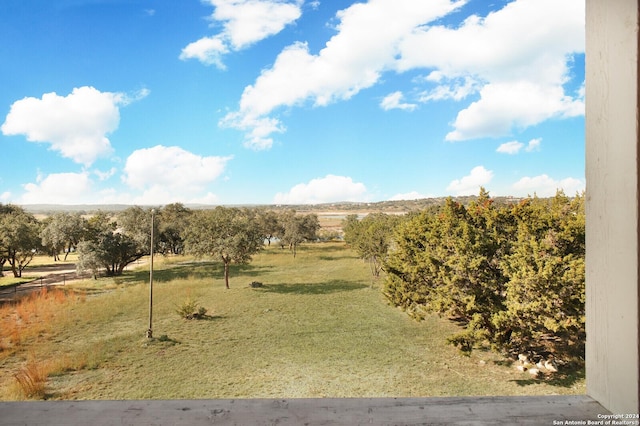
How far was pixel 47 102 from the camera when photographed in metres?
6.52

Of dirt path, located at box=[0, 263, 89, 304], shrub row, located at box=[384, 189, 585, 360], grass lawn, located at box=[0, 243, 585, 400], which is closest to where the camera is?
shrub row, located at box=[384, 189, 585, 360]

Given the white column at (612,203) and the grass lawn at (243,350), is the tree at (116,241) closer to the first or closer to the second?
the grass lawn at (243,350)

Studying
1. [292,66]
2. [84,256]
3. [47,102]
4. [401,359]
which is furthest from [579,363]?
[84,256]

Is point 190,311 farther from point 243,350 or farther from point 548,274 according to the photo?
point 548,274

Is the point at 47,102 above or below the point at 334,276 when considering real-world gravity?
above

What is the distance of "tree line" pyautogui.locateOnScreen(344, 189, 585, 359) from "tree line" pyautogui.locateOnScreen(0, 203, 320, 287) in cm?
785

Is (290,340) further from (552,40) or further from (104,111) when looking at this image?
(552,40)

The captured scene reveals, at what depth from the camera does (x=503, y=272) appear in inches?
253

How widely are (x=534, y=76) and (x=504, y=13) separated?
213 inches

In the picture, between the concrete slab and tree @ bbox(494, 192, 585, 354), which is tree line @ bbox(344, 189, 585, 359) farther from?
the concrete slab

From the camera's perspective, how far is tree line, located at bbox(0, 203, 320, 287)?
40.2ft

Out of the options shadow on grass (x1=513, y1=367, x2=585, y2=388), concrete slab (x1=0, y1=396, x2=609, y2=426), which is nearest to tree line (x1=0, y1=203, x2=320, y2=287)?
shadow on grass (x1=513, y1=367, x2=585, y2=388)

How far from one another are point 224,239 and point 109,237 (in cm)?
707

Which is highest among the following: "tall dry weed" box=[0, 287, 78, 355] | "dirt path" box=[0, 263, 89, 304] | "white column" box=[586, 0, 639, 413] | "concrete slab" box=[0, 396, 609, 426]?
"white column" box=[586, 0, 639, 413]
